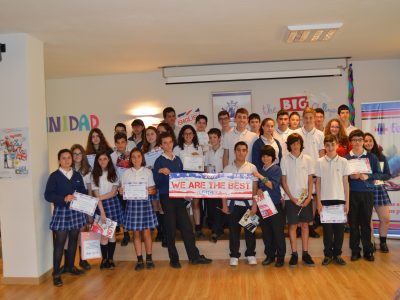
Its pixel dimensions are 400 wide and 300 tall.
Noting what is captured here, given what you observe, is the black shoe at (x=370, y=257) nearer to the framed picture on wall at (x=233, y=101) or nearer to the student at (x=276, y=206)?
the student at (x=276, y=206)

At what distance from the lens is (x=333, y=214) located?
450 centimetres

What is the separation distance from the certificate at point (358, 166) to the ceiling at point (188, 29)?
1.59 m

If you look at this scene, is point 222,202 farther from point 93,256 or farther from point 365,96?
point 365,96

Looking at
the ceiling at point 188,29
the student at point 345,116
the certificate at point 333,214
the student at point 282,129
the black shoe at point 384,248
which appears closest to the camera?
the ceiling at point 188,29

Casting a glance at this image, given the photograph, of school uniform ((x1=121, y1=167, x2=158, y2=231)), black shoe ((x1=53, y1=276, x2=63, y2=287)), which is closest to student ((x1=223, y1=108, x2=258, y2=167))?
school uniform ((x1=121, y1=167, x2=158, y2=231))

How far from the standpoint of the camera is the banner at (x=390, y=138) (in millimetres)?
5453

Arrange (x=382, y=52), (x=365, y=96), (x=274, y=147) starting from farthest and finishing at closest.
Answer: (x=365, y=96)
(x=382, y=52)
(x=274, y=147)

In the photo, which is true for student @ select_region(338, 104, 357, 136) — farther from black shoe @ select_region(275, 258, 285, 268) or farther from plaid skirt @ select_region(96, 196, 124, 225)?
plaid skirt @ select_region(96, 196, 124, 225)

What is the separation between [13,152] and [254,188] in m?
2.73

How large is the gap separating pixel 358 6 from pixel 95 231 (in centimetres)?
371

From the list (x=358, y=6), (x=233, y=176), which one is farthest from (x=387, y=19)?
(x=233, y=176)

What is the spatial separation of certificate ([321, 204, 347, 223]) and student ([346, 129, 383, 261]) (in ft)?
0.86

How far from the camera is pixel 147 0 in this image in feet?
11.8

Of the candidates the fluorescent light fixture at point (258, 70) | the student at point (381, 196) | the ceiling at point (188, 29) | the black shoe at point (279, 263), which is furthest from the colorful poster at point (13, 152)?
the student at point (381, 196)
